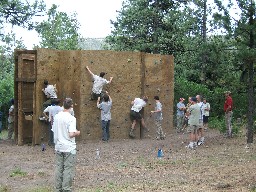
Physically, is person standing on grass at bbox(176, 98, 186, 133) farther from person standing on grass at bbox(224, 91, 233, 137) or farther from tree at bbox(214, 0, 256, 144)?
tree at bbox(214, 0, 256, 144)

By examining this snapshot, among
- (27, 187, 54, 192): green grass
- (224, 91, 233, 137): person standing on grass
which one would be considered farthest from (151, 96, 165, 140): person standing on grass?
(27, 187, 54, 192): green grass

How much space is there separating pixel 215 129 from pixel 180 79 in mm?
5331

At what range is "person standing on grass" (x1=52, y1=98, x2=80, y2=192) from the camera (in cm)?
948

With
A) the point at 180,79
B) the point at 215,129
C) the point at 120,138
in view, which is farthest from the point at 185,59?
the point at 120,138

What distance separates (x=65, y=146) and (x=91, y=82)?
33.1ft

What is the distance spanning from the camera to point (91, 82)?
19484 millimetres

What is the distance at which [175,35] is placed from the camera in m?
29.1

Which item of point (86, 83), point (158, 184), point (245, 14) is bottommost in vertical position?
point (158, 184)

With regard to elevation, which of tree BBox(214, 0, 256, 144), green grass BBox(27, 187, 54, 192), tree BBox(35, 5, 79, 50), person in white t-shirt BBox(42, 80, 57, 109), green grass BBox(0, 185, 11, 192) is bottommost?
green grass BBox(0, 185, 11, 192)

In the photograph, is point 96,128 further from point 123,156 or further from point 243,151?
point 243,151

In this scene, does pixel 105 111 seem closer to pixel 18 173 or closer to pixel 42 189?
pixel 18 173

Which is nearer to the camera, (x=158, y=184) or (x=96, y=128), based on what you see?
(x=158, y=184)

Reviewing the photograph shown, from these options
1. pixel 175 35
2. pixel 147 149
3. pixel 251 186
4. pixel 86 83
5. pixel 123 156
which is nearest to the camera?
pixel 251 186

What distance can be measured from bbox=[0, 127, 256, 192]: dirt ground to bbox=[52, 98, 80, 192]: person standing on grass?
0.78m
